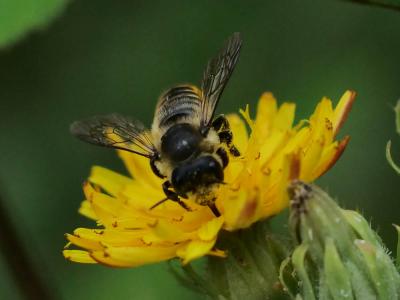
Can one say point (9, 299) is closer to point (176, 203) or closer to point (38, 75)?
point (38, 75)

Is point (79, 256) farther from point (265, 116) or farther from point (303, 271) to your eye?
point (265, 116)

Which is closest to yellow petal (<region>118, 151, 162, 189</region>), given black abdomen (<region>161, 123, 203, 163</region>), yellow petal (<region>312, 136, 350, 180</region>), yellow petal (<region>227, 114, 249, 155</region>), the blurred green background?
black abdomen (<region>161, 123, 203, 163</region>)

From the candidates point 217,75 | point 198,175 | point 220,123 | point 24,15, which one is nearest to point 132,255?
point 198,175

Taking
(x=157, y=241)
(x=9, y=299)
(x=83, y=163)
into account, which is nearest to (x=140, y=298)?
(x=9, y=299)

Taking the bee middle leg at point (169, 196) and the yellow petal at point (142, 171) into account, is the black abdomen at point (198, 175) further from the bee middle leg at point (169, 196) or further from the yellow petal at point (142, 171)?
the yellow petal at point (142, 171)

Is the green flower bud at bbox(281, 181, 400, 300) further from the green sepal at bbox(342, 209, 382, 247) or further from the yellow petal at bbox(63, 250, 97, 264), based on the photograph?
the yellow petal at bbox(63, 250, 97, 264)

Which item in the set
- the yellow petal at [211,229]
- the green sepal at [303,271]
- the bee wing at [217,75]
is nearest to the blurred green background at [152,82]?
the bee wing at [217,75]
